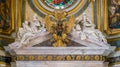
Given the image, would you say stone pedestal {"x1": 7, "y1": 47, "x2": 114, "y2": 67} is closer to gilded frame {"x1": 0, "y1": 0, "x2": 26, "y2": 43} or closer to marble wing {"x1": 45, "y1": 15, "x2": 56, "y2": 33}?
marble wing {"x1": 45, "y1": 15, "x2": 56, "y2": 33}

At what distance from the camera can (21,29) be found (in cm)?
1753

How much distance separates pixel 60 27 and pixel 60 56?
1245 millimetres

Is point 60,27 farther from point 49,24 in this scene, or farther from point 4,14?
point 4,14

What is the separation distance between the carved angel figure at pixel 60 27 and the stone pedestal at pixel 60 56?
0.40 metres

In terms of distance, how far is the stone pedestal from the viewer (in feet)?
55.4

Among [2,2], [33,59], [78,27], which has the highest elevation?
[2,2]

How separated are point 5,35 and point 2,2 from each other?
4.96 ft

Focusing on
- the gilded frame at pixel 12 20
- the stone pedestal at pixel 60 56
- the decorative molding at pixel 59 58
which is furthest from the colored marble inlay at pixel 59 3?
the decorative molding at pixel 59 58

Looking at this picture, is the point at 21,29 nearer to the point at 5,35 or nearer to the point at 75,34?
the point at 5,35

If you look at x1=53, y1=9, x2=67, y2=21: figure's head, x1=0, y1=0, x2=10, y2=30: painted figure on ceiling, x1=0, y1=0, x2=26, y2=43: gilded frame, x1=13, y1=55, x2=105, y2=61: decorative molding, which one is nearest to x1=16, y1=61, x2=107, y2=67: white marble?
x1=13, y1=55, x2=105, y2=61: decorative molding

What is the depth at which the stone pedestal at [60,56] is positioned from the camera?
16891 millimetres

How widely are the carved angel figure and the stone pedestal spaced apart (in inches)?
15.6

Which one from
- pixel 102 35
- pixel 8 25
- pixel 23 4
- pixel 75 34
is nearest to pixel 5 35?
pixel 8 25

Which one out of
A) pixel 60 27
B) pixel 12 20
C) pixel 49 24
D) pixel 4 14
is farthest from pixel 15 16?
pixel 60 27
